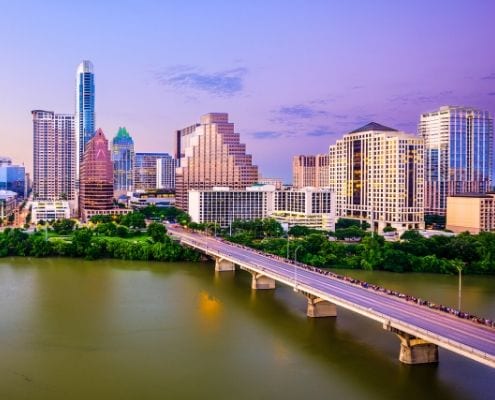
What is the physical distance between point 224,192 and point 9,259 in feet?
79.5

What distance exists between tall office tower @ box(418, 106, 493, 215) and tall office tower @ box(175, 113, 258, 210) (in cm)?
2580

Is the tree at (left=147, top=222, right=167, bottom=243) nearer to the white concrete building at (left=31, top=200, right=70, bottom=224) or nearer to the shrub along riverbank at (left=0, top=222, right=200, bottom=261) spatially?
the shrub along riverbank at (left=0, top=222, right=200, bottom=261)

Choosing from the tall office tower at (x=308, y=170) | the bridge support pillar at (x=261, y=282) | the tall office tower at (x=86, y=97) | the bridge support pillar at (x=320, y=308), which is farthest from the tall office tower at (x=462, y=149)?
the tall office tower at (x=86, y=97)

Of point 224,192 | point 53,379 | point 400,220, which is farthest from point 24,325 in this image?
point 400,220

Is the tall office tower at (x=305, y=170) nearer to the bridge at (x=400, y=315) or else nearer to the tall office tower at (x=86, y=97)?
the tall office tower at (x=86, y=97)

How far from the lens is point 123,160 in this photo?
140 m

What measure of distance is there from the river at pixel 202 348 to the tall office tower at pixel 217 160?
38.6 m

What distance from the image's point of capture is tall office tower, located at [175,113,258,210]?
68.1 metres

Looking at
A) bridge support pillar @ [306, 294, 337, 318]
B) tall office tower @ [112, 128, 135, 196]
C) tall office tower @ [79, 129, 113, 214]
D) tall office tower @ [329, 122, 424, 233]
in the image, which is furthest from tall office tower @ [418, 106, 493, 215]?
tall office tower @ [112, 128, 135, 196]

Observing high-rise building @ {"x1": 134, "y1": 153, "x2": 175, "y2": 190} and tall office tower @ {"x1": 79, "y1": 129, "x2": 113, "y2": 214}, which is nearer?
tall office tower @ {"x1": 79, "y1": 129, "x2": 113, "y2": 214}

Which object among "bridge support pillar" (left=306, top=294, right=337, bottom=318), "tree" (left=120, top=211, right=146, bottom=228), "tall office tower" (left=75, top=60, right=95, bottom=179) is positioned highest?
"tall office tower" (left=75, top=60, right=95, bottom=179)

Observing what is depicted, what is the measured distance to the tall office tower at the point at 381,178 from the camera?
191 feet

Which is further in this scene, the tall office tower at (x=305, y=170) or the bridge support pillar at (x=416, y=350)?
the tall office tower at (x=305, y=170)

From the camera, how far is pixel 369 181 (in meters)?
Result: 62.7
